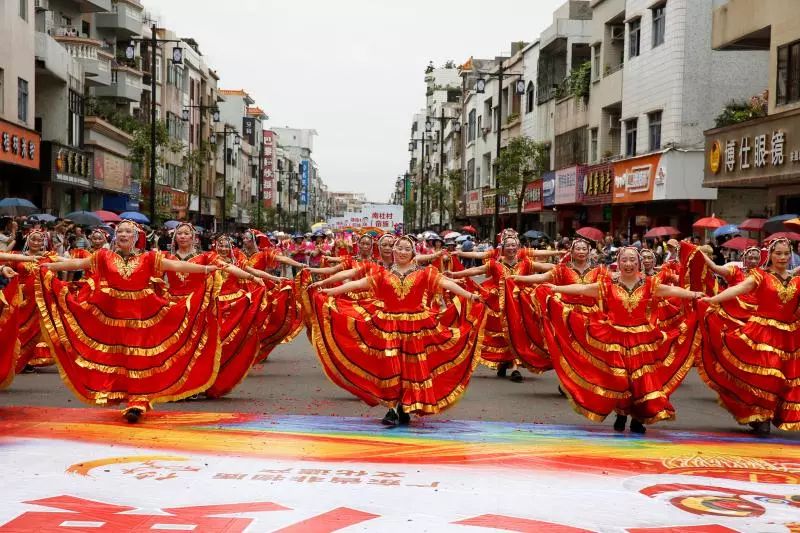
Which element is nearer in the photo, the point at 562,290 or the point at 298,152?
the point at 562,290

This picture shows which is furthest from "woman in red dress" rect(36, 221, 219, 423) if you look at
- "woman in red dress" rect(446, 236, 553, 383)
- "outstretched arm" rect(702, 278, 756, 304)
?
"outstretched arm" rect(702, 278, 756, 304)

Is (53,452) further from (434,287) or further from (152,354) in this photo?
(434,287)

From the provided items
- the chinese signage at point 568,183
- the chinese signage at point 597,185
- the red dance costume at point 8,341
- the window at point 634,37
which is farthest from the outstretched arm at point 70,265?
the chinese signage at point 568,183

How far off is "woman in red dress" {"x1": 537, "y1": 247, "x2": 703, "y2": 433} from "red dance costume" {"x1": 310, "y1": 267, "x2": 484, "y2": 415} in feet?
2.65

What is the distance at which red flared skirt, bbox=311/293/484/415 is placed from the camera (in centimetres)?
879

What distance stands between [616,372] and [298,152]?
168m

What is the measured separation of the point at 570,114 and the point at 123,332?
32398 mm

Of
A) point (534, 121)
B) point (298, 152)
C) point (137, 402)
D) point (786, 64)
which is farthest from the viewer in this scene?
point (298, 152)

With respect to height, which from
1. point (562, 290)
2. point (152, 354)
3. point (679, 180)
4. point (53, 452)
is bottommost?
point (53, 452)

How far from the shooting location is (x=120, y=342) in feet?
28.9

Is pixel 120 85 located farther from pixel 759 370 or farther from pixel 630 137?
pixel 759 370

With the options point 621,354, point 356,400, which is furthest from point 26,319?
point 621,354

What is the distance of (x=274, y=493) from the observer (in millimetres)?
6359

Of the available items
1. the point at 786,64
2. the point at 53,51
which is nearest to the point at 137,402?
the point at 786,64
